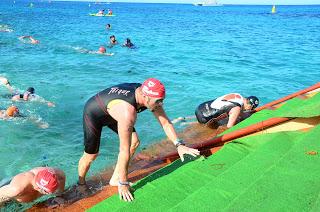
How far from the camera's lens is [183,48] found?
2572 centimetres

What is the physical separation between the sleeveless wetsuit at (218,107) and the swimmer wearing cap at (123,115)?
3.55m

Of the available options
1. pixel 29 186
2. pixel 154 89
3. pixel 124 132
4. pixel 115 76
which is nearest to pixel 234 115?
pixel 154 89

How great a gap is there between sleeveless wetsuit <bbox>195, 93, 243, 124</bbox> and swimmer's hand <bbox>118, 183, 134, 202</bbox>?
458 centimetres

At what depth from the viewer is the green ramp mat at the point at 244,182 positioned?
132 inches

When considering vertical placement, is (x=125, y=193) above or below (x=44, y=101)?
above

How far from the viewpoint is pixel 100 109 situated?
460 centimetres

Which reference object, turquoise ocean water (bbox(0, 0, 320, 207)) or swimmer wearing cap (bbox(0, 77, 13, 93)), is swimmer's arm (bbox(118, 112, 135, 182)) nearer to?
turquoise ocean water (bbox(0, 0, 320, 207))

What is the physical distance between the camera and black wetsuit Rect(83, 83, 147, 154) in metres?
4.26

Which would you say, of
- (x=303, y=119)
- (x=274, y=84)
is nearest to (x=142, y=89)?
(x=303, y=119)

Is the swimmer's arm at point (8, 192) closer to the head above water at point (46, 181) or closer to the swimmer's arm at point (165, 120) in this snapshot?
the head above water at point (46, 181)

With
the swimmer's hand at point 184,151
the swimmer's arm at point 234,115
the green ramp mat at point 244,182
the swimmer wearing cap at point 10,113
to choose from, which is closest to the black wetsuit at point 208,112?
the swimmer's arm at point 234,115

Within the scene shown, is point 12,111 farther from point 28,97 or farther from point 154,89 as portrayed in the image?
point 154,89

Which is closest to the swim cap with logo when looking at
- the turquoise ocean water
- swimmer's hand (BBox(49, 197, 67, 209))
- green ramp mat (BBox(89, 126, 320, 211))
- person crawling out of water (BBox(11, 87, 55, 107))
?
the turquoise ocean water

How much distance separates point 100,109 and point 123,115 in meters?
0.77
